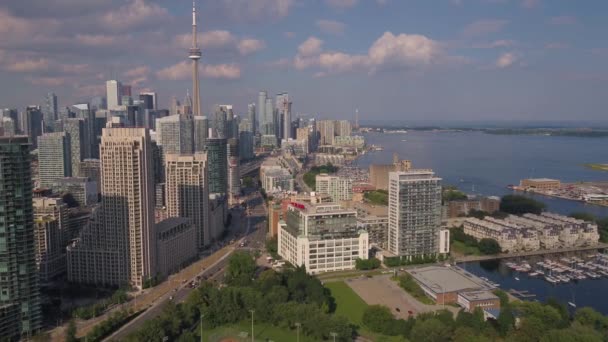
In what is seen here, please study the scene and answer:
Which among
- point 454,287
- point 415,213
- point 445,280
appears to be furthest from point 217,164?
point 454,287

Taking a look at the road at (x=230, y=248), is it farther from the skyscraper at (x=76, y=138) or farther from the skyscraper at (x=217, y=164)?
the skyscraper at (x=76, y=138)

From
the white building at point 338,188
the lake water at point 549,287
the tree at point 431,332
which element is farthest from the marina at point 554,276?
the white building at point 338,188

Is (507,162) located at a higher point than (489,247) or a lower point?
higher

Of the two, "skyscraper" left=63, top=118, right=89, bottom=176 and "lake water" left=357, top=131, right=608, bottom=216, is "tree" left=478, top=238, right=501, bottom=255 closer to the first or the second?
"lake water" left=357, top=131, right=608, bottom=216

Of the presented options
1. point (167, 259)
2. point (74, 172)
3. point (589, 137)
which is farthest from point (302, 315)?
point (589, 137)

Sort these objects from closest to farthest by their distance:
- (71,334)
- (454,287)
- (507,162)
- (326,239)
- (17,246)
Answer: (71,334), (17,246), (454,287), (326,239), (507,162)

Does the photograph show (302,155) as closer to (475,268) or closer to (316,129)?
(316,129)

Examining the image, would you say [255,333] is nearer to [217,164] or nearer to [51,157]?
[217,164]
